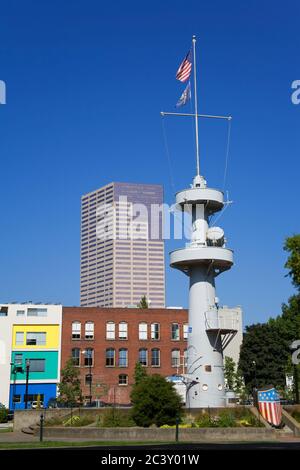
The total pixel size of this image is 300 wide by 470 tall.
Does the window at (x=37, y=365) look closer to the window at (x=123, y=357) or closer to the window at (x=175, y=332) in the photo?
the window at (x=123, y=357)

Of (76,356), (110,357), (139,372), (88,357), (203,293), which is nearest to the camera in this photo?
(203,293)

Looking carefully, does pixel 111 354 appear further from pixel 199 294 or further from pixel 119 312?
pixel 199 294

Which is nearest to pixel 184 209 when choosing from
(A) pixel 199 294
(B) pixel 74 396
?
(A) pixel 199 294

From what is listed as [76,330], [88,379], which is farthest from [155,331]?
[88,379]

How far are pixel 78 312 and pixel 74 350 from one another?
481cm

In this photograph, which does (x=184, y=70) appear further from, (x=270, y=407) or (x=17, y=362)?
(x=17, y=362)

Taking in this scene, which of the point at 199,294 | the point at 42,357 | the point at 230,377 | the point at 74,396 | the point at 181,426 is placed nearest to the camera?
the point at 181,426

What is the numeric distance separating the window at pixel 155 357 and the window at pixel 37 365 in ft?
45.8

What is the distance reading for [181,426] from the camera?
31.0 metres

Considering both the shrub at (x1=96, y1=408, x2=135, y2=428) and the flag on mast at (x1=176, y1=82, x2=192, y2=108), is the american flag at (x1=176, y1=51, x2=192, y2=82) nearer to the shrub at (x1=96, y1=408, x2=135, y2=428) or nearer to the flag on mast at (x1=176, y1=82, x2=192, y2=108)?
the flag on mast at (x1=176, y1=82, x2=192, y2=108)

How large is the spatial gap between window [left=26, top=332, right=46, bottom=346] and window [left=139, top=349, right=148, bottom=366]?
492 inches

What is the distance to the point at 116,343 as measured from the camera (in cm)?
7706

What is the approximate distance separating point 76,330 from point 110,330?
442cm

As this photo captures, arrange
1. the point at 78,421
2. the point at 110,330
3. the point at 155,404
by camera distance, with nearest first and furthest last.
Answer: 1. the point at 155,404
2. the point at 78,421
3. the point at 110,330
